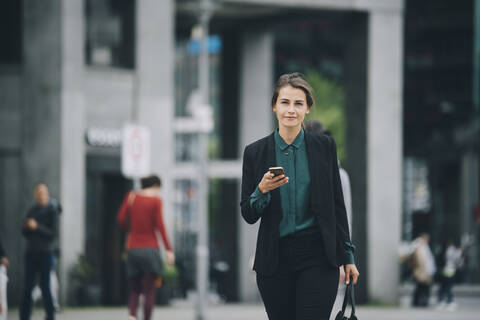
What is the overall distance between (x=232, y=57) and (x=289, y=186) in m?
23.7

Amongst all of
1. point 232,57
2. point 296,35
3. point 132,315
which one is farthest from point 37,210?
point 296,35

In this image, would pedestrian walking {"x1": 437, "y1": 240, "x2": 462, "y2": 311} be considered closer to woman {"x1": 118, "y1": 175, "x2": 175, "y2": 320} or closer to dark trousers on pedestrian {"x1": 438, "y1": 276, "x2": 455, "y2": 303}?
dark trousers on pedestrian {"x1": 438, "y1": 276, "x2": 455, "y2": 303}

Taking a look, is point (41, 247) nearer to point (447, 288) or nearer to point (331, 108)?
point (447, 288)

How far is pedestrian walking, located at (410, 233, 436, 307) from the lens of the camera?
85.0 ft

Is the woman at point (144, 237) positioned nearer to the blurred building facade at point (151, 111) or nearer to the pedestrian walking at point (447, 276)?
the blurred building facade at point (151, 111)

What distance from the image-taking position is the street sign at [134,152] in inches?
592

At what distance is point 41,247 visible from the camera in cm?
1280

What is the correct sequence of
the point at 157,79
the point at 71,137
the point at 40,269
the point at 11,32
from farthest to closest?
1. the point at 157,79
2. the point at 11,32
3. the point at 71,137
4. the point at 40,269

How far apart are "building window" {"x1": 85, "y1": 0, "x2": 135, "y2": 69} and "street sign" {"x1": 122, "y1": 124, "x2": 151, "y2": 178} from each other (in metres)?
7.35

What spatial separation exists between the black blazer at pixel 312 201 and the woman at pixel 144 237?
637 centimetres

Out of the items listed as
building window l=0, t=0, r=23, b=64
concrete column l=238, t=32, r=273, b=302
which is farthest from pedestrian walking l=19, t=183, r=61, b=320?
concrete column l=238, t=32, r=273, b=302

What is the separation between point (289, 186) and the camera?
5.59 meters

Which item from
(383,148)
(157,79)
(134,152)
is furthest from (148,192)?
(383,148)

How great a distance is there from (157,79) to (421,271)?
806cm
